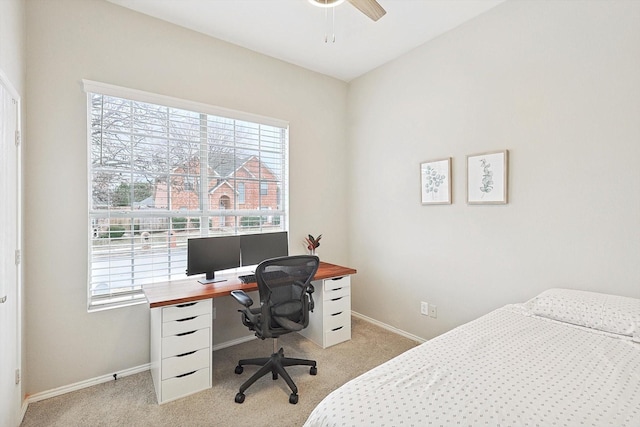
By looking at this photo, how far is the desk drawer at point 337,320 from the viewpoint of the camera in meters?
2.90

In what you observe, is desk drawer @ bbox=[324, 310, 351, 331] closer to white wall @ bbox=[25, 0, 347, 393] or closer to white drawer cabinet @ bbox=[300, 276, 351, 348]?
white drawer cabinet @ bbox=[300, 276, 351, 348]

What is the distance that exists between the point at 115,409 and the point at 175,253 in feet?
3.88

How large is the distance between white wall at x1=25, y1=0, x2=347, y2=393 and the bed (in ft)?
6.94

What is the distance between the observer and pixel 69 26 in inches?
88.1

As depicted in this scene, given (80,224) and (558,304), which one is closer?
(558,304)

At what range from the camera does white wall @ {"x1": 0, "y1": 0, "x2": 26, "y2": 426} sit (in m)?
1.61

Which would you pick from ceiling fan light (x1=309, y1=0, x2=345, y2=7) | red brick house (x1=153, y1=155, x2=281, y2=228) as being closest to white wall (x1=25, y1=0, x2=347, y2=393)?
red brick house (x1=153, y1=155, x2=281, y2=228)

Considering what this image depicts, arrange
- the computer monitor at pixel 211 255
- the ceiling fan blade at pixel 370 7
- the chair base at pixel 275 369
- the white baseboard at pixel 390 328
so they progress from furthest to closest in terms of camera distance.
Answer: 1. the white baseboard at pixel 390 328
2. the computer monitor at pixel 211 255
3. the chair base at pixel 275 369
4. the ceiling fan blade at pixel 370 7

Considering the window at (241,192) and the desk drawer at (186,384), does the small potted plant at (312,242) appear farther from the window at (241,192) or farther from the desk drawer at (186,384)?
the desk drawer at (186,384)

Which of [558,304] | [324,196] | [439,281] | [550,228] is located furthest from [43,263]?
[550,228]

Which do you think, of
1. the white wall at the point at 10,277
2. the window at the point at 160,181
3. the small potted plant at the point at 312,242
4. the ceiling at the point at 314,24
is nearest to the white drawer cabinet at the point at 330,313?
the small potted plant at the point at 312,242

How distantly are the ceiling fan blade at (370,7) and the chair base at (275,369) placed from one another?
8.08 feet

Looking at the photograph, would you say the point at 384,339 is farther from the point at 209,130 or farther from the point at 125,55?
the point at 125,55

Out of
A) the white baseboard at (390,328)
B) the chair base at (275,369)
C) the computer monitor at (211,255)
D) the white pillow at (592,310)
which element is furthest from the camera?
the white baseboard at (390,328)
